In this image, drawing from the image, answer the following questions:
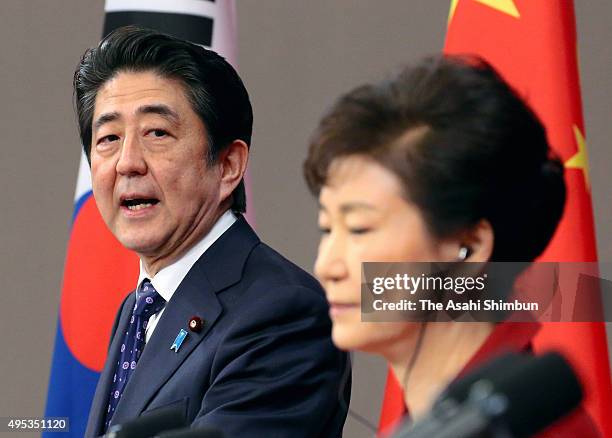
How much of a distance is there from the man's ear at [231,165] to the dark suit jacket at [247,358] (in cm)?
17

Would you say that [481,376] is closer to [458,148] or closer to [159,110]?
[458,148]

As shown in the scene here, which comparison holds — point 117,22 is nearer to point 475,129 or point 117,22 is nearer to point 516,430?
point 475,129

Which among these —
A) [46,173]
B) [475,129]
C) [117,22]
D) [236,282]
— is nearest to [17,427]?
[46,173]

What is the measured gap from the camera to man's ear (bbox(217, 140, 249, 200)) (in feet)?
8.06

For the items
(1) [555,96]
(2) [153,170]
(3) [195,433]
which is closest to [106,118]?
(2) [153,170]

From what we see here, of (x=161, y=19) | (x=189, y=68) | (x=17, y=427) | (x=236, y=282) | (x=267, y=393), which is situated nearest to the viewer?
(x=267, y=393)

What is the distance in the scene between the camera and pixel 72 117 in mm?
4359

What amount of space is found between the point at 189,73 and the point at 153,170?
9.2 inches

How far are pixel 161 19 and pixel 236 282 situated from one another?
1.48 meters

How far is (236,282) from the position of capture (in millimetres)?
2266

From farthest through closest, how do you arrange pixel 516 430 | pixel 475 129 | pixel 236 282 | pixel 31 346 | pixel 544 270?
pixel 31 346, pixel 236 282, pixel 544 270, pixel 475 129, pixel 516 430

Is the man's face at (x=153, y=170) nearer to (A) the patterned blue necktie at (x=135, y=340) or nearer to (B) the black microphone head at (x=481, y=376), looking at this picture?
(A) the patterned blue necktie at (x=135, y=340)

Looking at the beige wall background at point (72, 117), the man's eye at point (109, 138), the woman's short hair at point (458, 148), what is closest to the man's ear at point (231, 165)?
the man's eye at point (109, 138)

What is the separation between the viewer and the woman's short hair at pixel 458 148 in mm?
1395
